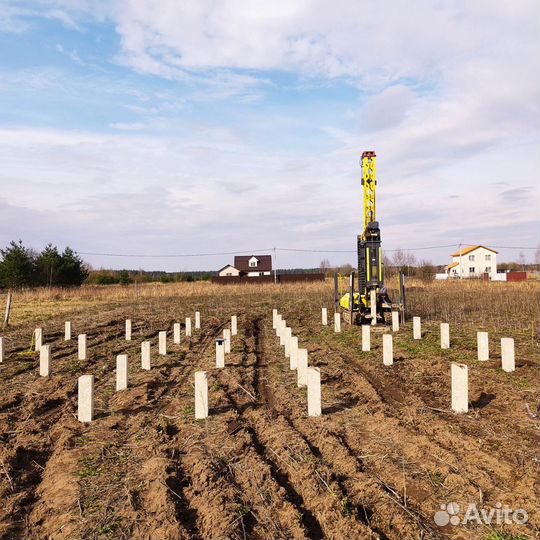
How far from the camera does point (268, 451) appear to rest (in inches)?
220

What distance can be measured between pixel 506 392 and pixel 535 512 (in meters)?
4.18

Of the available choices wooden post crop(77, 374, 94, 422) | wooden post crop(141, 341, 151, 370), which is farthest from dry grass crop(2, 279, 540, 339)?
wooden post crop(77, 374, 94, 422)

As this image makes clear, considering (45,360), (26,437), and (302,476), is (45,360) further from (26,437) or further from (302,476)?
(302,476)

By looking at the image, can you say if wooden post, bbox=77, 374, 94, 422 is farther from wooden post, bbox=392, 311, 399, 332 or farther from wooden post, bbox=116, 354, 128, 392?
wooden post, bbox=392, 311, 399, 332

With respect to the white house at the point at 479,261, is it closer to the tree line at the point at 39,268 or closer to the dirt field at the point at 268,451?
the tree line at the point at 39,268

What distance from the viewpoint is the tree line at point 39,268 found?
129 ft

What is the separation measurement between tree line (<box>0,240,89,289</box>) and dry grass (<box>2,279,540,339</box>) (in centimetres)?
259

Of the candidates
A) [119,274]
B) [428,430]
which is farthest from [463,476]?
[119,274]

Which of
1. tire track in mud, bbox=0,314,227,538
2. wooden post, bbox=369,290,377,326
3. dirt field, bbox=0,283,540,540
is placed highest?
wooden post, bbox=369,290,377,326

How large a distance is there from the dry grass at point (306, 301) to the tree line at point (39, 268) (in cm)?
259

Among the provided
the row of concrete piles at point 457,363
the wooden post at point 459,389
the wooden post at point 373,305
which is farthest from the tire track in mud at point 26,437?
the wooden post at point 373,305

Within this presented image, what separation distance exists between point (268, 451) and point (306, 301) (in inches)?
990

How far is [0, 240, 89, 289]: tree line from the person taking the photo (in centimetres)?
3928

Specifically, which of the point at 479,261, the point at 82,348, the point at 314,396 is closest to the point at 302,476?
the point at 314,396
